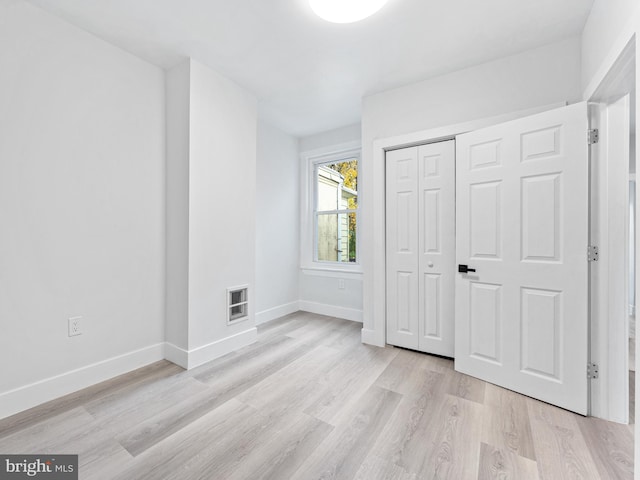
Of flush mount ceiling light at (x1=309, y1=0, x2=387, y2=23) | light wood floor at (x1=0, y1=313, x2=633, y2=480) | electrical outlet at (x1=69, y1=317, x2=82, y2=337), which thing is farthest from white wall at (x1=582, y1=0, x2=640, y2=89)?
electrical outlet at (x1=69, y1=317, x2=82, y2=337)

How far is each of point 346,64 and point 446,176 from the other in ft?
4.38

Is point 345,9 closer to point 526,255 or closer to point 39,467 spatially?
point 526,255

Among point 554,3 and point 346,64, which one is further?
point 346,64

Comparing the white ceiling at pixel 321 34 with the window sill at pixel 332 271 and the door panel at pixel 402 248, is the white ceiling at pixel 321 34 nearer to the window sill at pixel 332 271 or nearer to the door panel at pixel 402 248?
the door panel at pixel 402 248

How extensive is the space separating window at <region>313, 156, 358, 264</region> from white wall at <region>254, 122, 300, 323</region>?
0.32 meters

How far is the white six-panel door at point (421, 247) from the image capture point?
2.62 m

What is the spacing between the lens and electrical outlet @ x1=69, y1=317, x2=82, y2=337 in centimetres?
208

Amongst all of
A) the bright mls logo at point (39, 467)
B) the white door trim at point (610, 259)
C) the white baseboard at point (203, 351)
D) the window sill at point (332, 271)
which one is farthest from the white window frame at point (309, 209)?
the bright mls logo at point (39, 467)

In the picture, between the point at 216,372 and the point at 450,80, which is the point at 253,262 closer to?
the point at 216,372

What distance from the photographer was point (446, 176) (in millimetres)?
2615

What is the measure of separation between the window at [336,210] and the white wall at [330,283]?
198mm

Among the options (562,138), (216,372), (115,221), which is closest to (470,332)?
(562,138)

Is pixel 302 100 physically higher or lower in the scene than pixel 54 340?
higher

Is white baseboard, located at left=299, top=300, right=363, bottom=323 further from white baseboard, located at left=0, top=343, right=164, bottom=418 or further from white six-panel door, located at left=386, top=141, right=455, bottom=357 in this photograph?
white baseboard, located at left=0, top=343, right=164, bottom=418
